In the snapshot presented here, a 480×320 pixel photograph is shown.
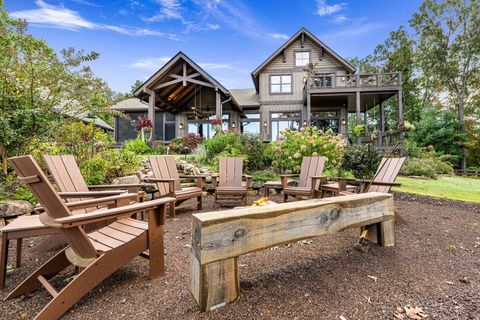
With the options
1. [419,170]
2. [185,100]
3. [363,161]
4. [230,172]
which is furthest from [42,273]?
[185,100]

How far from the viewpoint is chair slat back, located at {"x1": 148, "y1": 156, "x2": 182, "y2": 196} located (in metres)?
4.50

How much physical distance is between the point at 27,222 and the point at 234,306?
2.01m

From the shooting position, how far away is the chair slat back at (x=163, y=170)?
4.50 metres

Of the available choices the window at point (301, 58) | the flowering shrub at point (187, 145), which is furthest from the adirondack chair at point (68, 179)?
the window at point (301, 58)

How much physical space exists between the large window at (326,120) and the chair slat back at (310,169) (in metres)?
10.0

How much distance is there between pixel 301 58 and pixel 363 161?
33.0 feet

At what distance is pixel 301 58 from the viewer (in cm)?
1445

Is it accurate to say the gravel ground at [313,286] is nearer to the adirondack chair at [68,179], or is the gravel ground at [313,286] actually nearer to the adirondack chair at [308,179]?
the adirondack chair at [68,179]

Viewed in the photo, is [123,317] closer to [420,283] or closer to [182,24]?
[420,283]

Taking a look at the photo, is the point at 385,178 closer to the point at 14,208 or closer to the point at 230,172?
the point at 230,172

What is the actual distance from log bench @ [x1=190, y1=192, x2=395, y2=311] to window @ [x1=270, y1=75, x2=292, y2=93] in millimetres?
13431

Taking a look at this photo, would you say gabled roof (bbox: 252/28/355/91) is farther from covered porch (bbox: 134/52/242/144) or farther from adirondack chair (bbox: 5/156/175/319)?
adirondack chair (bbox: 5/156/175/319)

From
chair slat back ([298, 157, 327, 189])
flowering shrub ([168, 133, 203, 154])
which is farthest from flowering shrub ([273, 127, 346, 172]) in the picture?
flowering shrub ([168, 133, 203, 154])

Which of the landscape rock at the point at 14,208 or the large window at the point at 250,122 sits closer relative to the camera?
the landscape rock at the point at 14,208
